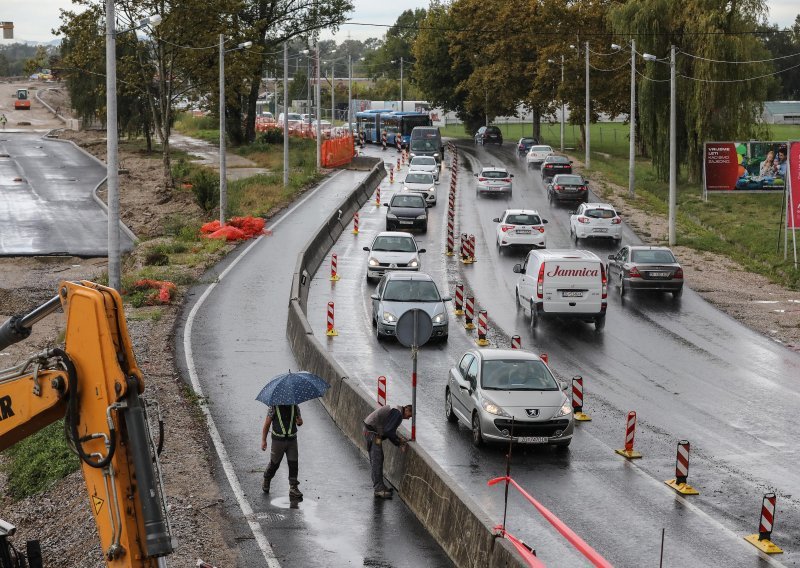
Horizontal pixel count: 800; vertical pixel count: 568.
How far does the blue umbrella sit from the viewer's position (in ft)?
57.1

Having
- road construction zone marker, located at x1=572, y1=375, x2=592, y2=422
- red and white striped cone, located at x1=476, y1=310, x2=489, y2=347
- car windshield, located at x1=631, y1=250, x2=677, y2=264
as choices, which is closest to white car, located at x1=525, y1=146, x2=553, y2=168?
car windshield, located at x1=631, y1=250, x2=677, y2=264

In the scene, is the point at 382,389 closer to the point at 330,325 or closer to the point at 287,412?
the point at 287,412

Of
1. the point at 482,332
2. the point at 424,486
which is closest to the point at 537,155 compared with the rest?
the point at 482,332

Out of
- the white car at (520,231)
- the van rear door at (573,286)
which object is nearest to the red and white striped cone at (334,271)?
the white car at (520,231)

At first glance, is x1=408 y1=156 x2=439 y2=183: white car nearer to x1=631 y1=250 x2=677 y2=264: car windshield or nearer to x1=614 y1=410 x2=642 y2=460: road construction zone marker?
x1=631 y1=250 x2=677 y2=264: car windshield

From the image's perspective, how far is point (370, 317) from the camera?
35.1 metres

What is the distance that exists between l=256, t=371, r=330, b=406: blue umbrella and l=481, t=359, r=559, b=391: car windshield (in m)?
5.25

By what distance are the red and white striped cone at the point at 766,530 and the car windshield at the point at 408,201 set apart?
120 feet

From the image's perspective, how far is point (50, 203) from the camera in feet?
216

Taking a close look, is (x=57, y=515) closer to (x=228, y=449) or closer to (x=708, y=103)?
(x=228, y=449)

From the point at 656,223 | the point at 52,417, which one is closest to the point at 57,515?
the point at 52,417

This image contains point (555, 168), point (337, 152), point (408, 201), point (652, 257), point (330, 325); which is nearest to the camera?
point (330, 325)

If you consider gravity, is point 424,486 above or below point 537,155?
below

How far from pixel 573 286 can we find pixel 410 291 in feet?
14.5
